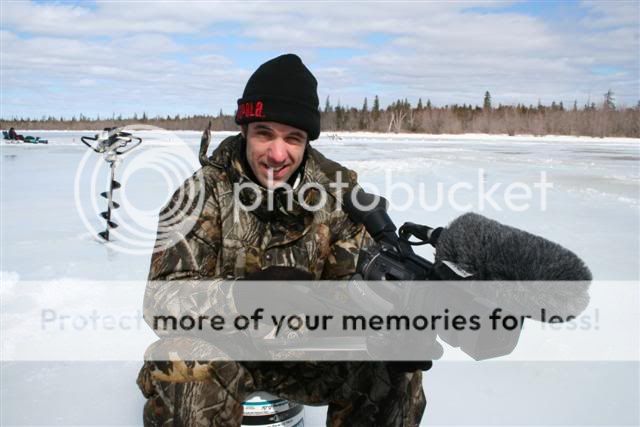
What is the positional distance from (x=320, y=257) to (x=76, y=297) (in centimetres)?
244

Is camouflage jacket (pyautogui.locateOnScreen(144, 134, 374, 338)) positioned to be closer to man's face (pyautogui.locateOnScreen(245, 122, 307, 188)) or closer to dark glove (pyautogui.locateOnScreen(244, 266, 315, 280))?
man's face (pyautogui.locateOnScreen(245, 122, 307, 188))

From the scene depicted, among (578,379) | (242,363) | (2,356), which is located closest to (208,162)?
(242,363)

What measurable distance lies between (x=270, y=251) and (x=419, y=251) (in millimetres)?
3121

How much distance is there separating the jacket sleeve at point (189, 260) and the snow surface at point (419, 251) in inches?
36.2

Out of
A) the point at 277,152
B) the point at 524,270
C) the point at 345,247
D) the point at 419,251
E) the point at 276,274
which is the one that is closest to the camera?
the point at 524,270

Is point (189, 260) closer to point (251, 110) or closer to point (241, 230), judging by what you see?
point (241, 230)

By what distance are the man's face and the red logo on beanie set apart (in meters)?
0.05

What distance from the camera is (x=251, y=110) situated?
2.23 m

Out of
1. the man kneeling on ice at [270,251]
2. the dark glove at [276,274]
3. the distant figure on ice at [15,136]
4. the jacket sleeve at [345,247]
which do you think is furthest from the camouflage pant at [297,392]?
the distant figure on ice at [15,136]

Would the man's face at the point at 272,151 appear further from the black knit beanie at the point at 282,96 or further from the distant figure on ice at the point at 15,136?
the distant figure on ice at the point at 15,136

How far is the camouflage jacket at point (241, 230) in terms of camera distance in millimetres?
2023

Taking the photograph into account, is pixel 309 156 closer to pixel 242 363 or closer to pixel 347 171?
pixel 347 171

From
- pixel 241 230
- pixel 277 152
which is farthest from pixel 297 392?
pixel 277 152

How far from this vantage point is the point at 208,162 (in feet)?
7.49
